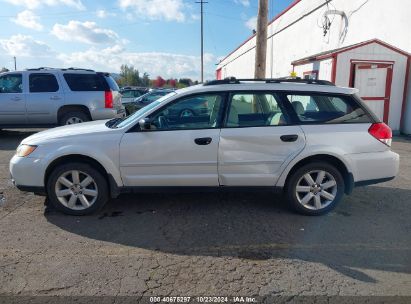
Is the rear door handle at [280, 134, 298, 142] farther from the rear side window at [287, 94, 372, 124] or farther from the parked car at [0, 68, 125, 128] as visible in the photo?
the parked car at [0, 68, 125, 128]

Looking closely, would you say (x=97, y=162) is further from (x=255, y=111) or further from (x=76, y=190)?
(x=255, y=111)

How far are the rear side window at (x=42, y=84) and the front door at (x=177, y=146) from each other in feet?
21.8

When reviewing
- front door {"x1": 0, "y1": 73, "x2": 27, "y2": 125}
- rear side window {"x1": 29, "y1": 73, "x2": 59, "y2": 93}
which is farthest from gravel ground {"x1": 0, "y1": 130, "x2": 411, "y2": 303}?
front door {"x1": 0, "y1": 73, "x2": 27, "y2": 125}

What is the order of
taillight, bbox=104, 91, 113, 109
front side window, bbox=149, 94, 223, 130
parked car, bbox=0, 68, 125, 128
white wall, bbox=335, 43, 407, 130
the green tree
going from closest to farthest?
front side window, bbox=149, 94, 223, 130
parked car, bbox=0, 68, 125, 128
taillight, bbox=104, 91, 113, 109
white wall, bbox=335, 43, 407, 130
the green tree

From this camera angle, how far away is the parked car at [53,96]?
382 inches

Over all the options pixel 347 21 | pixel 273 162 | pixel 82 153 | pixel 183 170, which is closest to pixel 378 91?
pixel 347 21

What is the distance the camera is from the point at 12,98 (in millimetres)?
9711

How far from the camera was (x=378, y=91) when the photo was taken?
10.8 meters

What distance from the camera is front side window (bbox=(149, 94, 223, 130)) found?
4270 mm

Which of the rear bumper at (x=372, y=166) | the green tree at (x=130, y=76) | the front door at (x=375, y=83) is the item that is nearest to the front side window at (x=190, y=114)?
the rear bumper at (x=372, y=166)

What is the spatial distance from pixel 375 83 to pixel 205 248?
9.39 m

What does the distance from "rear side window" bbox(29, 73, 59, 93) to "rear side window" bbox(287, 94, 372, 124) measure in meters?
Result: 7.61

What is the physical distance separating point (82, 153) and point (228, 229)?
1.96 meters

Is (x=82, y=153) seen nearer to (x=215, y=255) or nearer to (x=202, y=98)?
(x=202, y=98)
